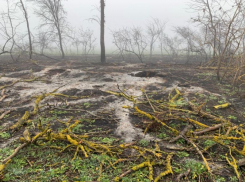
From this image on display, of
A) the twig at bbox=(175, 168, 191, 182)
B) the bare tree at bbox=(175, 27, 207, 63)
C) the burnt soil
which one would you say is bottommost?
the twig at bbox=(175, 168, 191, 182)

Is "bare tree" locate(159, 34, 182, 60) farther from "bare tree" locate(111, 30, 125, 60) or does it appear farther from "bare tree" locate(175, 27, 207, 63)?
"bare tree" locate(111, 30, 125, 60)

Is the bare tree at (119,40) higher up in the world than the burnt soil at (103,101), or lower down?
higher up

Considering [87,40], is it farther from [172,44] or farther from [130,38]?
[172,44]

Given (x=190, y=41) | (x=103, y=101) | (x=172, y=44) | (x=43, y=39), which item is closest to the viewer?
(x=103, y=101)

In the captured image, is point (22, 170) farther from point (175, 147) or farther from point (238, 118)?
point (238, 118)

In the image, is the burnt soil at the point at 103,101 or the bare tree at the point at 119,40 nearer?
the burnt soil at the point at 103,101

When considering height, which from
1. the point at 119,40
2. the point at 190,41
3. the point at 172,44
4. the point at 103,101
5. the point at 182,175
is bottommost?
the point at 182,175

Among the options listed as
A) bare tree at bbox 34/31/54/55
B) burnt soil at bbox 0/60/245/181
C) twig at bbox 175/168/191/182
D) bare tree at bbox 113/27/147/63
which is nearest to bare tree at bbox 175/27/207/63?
burnt soil at bbox 0/60/245/181

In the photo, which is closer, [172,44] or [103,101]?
[103,101]

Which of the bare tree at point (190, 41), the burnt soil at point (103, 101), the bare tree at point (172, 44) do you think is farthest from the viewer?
the bare tree at point (172, 44)

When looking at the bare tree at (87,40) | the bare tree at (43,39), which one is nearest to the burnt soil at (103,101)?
the bare tree at (43,39)

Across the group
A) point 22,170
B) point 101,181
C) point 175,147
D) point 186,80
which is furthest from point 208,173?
point 186,80

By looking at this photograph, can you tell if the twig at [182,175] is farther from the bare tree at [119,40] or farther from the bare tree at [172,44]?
the bare tree at [172,44]

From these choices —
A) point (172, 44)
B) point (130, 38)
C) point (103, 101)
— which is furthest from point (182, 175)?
point (172, 44)
